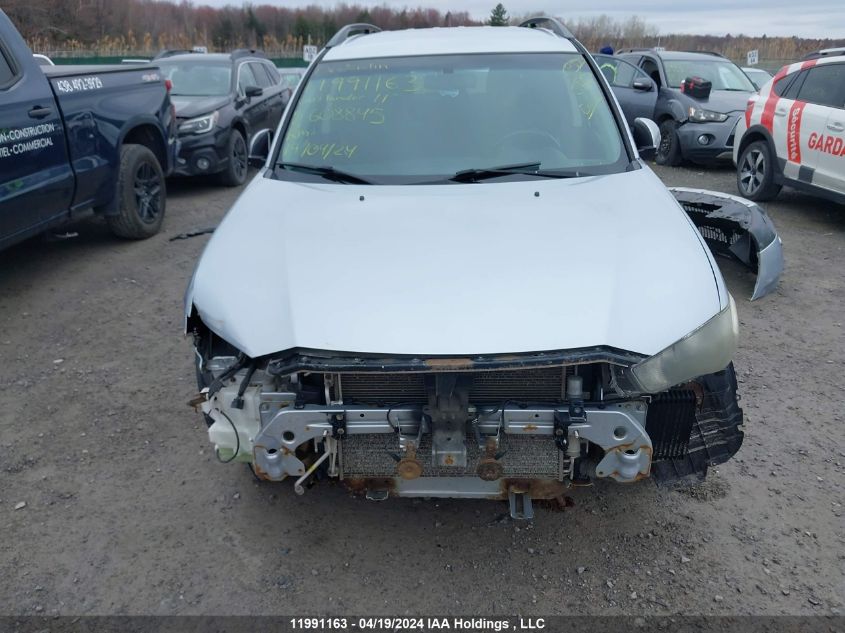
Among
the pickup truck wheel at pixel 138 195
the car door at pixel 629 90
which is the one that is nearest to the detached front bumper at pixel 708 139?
the car door at pixel 629 90

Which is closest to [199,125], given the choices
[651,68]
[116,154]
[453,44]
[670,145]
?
[116,154]

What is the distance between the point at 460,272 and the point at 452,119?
50.2 inches

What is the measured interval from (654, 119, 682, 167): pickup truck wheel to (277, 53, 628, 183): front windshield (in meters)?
6.71

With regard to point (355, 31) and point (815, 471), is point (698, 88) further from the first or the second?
point (815, 471)

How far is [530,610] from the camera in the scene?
242 centimetres

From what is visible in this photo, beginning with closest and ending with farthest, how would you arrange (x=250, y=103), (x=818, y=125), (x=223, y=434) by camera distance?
(x=223, y=434) → (x=818, y=125) → (x=250, y=103)

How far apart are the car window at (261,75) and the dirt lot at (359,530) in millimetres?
6732

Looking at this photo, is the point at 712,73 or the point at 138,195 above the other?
the point at 712,73

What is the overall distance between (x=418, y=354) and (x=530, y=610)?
1044 mm

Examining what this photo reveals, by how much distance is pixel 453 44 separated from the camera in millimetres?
3777

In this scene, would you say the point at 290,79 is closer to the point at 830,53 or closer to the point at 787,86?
the point at 787,86

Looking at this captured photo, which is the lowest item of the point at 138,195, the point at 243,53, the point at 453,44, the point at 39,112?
the point at 138,195

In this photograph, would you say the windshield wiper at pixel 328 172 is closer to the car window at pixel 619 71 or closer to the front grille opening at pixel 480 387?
the front grille opening at pixel 480 387

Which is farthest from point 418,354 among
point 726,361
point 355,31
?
point 355,31
